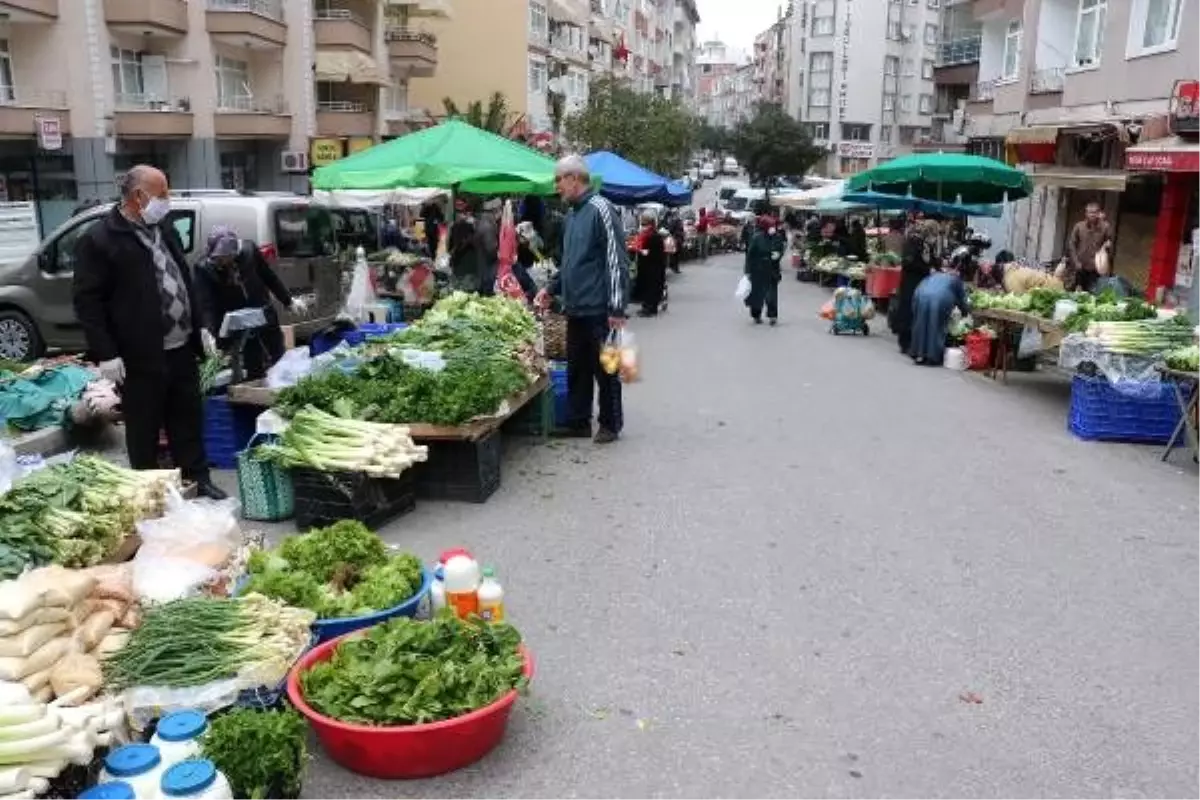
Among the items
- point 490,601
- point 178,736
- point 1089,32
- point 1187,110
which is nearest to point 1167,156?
point 1187,110

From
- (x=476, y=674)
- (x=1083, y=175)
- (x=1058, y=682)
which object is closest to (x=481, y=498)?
(x=476, y=674)

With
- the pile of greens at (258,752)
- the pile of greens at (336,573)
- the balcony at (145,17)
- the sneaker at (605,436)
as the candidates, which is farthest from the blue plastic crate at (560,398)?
the balcony at (145,17)

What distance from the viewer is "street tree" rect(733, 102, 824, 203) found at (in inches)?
2557

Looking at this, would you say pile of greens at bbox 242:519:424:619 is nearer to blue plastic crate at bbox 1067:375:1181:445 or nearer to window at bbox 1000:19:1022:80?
blue plastic crate at bbox 1067:375:1181:445

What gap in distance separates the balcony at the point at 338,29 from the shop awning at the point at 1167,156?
26782 mm

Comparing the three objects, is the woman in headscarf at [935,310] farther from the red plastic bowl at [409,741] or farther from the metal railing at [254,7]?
the metal railing at [254,7]

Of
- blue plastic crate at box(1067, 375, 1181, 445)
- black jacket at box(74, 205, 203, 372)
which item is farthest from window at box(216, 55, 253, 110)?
blue plastic crate at box(1067, 375, 1181, 445)

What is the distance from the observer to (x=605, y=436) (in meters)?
8.65

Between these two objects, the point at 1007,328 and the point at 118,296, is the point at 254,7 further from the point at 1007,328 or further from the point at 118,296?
the point at 118,296

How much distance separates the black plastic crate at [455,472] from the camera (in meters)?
6.90

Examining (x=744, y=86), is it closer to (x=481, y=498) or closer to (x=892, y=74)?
(x=892, y=74)

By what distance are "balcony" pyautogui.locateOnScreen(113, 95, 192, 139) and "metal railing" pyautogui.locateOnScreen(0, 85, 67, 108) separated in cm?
134

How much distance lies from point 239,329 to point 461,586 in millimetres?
4571

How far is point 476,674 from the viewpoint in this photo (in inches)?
150
